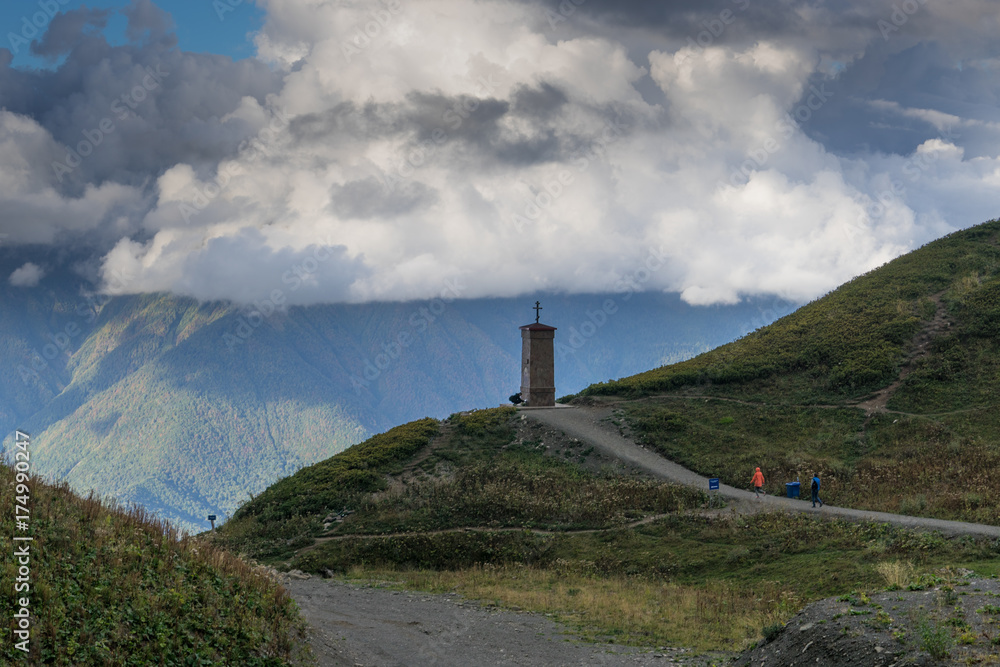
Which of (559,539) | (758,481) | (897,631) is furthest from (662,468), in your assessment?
(897,631)

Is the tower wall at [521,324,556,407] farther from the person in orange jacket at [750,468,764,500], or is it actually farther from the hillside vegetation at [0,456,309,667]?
the hillside vegetation at [0,456,309,667]

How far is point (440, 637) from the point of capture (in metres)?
17.4

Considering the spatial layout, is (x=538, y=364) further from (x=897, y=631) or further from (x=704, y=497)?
(x=897, y=631)

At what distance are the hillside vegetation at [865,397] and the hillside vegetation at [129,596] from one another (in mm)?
22508

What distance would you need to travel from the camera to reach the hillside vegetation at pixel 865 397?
2991 centimetres

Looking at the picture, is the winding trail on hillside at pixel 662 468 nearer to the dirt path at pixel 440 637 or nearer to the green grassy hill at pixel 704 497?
Result: the green grassy hill at pixel 704 497

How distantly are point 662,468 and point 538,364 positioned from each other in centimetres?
1168

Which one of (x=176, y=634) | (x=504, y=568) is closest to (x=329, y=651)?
(x=176, y=634)

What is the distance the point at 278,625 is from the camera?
1343 cm

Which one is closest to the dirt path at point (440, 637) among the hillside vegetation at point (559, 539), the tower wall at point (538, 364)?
the hillside vegetation at point (559, 539)

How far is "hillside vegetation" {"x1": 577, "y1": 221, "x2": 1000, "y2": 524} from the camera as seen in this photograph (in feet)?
98.1

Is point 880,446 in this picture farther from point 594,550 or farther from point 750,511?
point 594,550

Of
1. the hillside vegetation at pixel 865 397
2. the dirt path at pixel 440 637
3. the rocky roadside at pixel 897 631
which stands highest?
the hillside vegetation at pixel 865 397

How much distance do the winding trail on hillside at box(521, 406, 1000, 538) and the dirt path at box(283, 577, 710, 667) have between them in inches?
482
